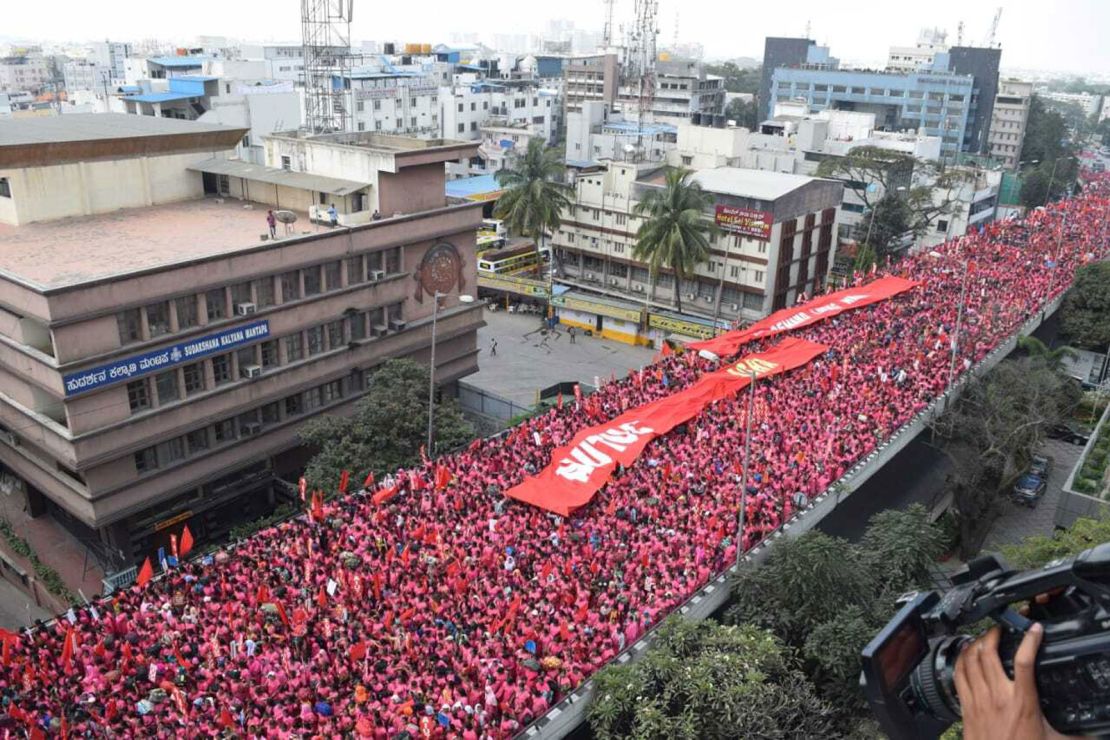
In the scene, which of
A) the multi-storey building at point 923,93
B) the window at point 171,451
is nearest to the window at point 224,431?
the window at point 171,451

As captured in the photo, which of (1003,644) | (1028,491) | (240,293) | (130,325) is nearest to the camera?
(1003,644)

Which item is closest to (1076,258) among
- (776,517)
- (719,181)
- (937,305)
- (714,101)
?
(937,305)

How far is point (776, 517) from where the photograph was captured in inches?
976

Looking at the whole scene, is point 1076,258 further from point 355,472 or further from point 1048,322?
point 355,472

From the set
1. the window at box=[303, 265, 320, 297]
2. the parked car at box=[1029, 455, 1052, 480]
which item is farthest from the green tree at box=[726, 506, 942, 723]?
the window at box=[303, 265, 320, 297]

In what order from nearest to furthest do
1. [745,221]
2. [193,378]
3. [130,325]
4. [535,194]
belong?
[130,325] < [193,378] < [745,221] < [535,194]

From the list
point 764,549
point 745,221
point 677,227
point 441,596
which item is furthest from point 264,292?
point 745,221

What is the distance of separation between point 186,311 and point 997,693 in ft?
97.1

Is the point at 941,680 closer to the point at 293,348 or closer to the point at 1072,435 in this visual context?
the point at 293,348

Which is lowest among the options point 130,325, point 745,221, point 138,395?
point 138,395

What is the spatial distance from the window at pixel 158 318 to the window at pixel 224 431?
13.7 ft

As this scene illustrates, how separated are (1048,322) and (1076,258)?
5.15 metres

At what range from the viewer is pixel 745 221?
5278 centimetres

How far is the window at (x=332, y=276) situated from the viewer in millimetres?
34062
